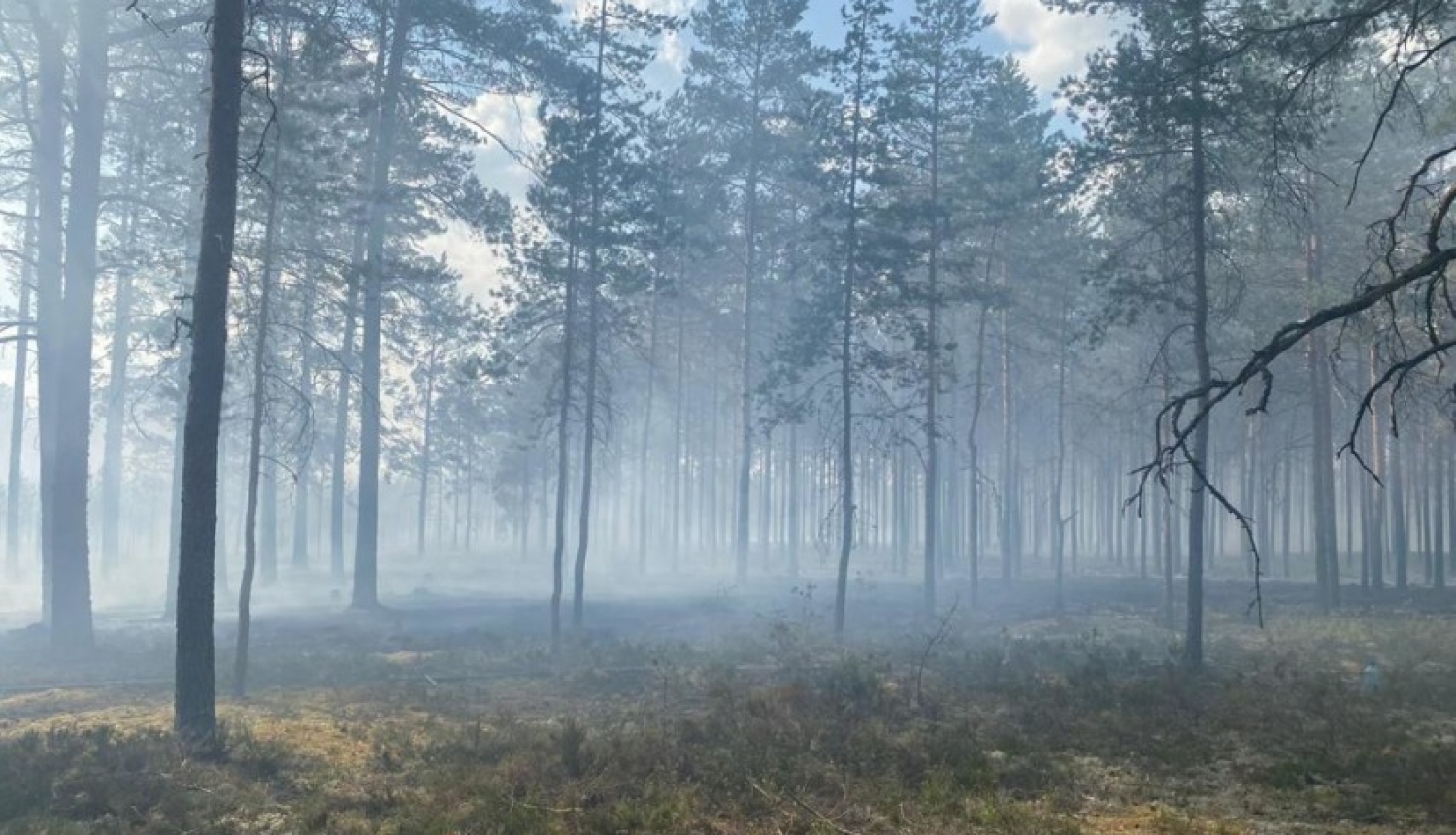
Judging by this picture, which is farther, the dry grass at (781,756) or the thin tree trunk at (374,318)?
the thin tree trunk at (374,318)

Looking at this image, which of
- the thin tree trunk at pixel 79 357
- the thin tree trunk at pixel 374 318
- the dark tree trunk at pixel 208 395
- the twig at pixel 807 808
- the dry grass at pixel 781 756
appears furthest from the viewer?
the thin tree trunk at pixel 374 318

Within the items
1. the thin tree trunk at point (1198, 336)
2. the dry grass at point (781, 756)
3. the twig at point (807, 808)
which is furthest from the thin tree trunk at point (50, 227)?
the thin tree trunk at point (1198, 336)

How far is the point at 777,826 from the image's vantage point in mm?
8461

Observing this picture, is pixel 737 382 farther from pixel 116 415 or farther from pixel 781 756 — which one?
pixel 781 756

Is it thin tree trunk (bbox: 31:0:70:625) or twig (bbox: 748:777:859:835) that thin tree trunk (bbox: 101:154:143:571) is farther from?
twig (bbox: 748:777:859:835)

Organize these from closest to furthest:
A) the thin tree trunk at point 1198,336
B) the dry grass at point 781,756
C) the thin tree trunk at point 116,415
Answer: the dry grass at point 781,756 → the thin tree trunk at point 1198,336 → the thin tree trunk at point 116,415

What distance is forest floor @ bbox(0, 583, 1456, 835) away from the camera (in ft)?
28.9

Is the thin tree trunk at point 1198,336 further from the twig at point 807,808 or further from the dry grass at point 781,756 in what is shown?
the twig at point 807,808

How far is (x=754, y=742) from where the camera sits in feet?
36.3

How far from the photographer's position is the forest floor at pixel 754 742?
8.81 metres

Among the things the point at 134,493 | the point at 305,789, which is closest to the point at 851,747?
the point at 305,789

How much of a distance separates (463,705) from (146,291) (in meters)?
30.0

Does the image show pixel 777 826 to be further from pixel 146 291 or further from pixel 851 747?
pixel 146 291

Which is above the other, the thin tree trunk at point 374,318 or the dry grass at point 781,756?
the thin tree trunk at point 374,318
